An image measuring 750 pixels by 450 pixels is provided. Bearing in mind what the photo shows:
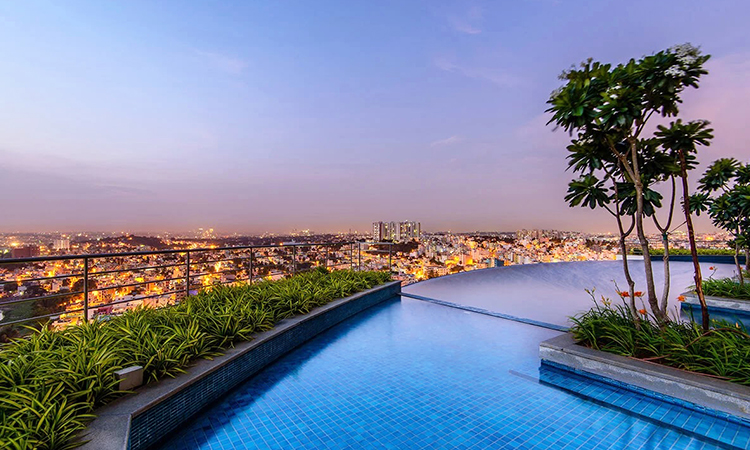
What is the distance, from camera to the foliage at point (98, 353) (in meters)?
1.59

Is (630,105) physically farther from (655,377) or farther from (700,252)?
(700,252)

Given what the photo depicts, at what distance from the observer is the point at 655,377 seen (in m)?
2.56

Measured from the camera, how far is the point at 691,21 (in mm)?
6348

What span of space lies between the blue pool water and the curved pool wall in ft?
6.93

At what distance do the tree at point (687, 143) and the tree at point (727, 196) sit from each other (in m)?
3.47

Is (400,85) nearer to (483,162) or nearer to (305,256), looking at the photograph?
(483,162)

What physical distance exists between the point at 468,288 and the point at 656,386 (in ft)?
16.0

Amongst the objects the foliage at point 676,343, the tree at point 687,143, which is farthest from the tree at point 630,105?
the foliage at point 676,343

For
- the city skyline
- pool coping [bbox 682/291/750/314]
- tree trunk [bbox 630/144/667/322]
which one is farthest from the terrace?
pool coping [bbox 682/291/750/314]

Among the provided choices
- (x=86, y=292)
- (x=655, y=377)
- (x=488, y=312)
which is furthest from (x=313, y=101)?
(x=655, y=377)

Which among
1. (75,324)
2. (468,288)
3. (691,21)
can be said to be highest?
(691,21)

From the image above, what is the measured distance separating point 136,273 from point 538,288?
7.84 m

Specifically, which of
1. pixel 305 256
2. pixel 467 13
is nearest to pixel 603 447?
pixel 305 256

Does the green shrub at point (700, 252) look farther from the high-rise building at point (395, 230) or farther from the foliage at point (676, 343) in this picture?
the foliage at point (676, 343)
